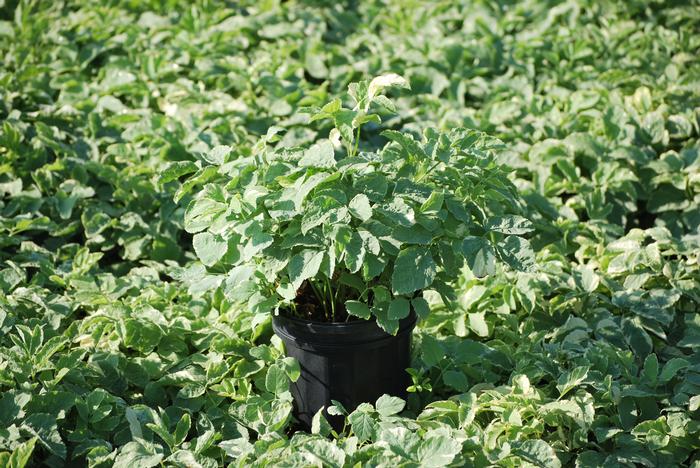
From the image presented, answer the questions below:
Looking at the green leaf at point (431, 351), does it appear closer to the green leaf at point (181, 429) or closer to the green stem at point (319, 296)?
the green stem at point (319, 296)

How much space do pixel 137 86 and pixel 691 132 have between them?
2.52 meters

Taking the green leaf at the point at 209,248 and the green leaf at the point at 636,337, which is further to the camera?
the green leaf at the point at 636,337

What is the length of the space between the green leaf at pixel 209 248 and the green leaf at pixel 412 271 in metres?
0.43

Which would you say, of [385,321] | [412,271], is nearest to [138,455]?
[385,321]

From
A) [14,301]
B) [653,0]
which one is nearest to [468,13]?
[653,0]

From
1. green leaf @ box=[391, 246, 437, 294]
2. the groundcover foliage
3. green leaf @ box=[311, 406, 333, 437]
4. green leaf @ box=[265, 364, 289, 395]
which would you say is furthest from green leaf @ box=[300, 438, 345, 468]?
green leaf @ box=[391, 246, 437, 294]

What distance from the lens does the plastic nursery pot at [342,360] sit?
2023 mm

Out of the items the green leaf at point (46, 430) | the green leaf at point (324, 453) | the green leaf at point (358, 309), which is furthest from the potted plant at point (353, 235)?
the green leaf at point (46, 430)

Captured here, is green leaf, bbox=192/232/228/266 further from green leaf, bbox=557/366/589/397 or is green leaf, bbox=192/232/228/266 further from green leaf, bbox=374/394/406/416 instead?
green leaf, bbox=557/366/589/397

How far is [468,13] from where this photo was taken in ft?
15.2

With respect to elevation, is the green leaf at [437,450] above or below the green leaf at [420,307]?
below

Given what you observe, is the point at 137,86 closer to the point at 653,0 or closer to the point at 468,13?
the point at 468,13

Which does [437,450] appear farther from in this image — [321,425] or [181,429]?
[181,429]

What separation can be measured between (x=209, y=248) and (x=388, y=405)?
593 millimetres
